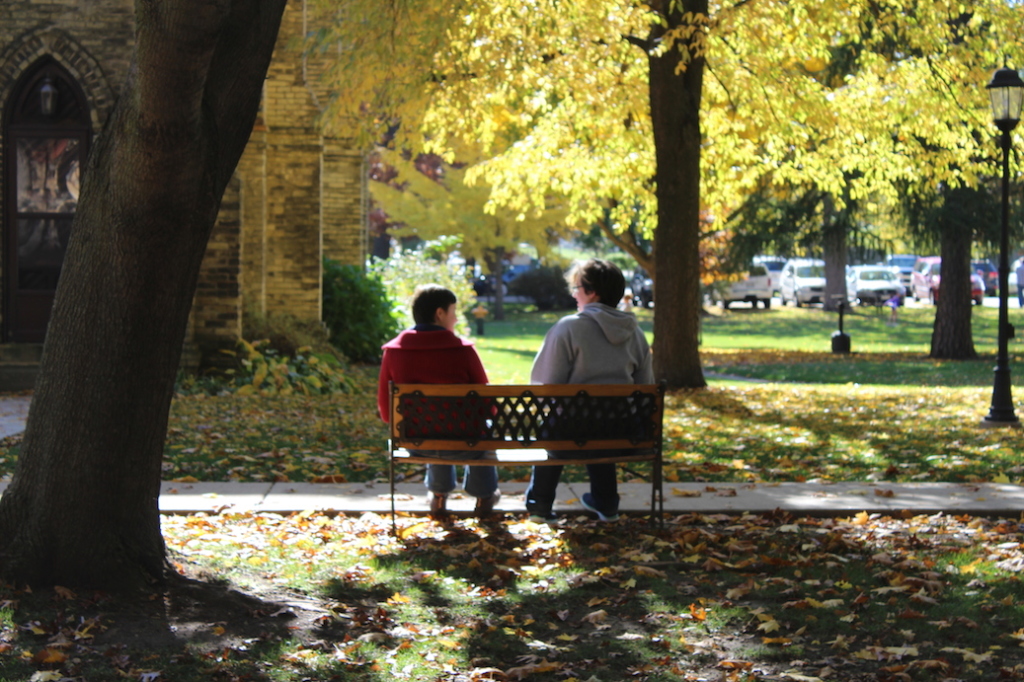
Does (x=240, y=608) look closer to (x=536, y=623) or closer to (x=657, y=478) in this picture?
(x=536, y=623)

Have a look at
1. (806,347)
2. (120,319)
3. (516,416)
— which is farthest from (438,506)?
(806,347)

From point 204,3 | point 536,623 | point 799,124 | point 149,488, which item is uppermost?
point 799,124

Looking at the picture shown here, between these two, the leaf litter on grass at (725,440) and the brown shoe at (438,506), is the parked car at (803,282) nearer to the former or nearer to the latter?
the leaf litter on grass at (725,440)

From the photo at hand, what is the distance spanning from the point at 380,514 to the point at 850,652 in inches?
135

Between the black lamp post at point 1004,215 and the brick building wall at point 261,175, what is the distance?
29.9ft

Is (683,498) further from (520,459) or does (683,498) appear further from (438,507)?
(438,507)

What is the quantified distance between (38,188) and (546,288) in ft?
118

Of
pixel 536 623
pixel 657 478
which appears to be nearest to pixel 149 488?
pixel 536 623

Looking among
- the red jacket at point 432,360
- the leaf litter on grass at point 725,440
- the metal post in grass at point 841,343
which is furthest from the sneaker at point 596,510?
the metal post in grass at point 841,343

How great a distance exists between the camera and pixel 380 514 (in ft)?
24.1

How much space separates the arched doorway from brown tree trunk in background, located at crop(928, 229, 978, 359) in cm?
1553

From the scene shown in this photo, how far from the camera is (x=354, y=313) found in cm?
2220

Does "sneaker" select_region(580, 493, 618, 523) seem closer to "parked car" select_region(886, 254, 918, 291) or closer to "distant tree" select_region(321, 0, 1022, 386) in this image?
"distant tree" select_region(321, 0, 1022, 386)

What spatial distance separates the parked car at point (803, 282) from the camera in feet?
155
